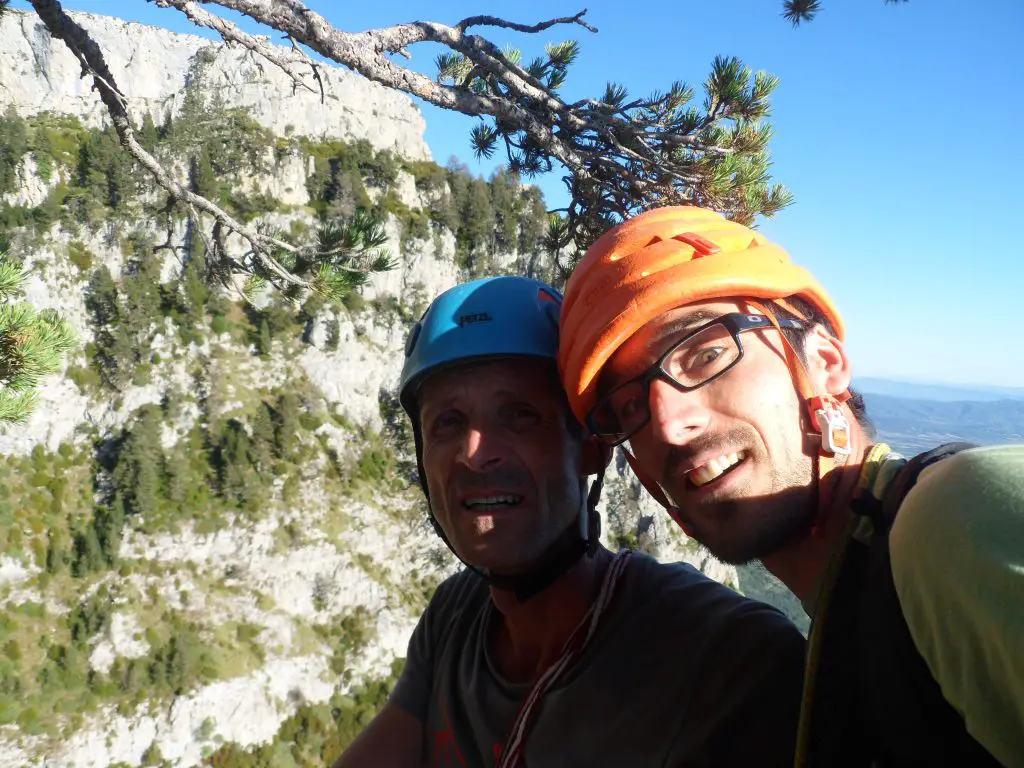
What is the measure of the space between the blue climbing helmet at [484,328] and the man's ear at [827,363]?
105 cm

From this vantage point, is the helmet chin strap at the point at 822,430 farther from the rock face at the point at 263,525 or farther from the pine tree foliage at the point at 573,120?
the rock face at the point at 263,525

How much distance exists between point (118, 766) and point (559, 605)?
2182 inches

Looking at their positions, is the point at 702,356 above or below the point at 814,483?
above

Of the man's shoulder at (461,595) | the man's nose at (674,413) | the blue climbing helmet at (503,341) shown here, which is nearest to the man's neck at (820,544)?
the man's nose at (674,413)

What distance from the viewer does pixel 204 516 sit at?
5769cm

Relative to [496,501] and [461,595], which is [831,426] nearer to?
[496,501]

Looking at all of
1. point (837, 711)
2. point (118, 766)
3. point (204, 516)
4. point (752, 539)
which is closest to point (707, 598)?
point (752, 539)

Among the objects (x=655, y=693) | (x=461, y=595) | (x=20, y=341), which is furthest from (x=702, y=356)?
(x=20, y=341)

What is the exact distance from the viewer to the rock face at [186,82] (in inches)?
2889

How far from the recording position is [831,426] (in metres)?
1.70

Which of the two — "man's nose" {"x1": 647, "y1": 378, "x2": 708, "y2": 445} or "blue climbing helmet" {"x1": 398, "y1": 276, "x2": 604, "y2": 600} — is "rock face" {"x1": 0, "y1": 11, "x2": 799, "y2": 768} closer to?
"blue climbing helmet" {"x1": 398, "y1": 276, "x2": 604, "y2": 600}

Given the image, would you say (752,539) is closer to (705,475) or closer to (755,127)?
(705,475)

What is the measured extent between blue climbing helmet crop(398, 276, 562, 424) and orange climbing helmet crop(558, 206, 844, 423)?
1.23 feet

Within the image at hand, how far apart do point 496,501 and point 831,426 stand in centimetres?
126
